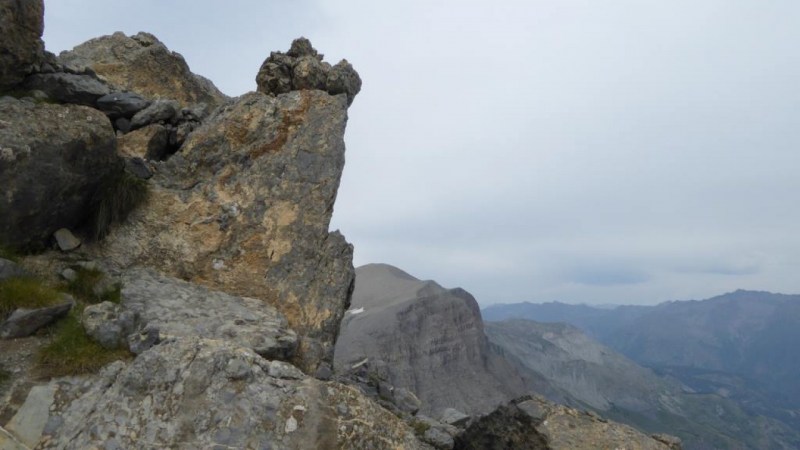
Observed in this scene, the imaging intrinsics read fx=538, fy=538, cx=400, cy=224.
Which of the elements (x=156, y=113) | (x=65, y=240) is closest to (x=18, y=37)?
(x=156, y=113)

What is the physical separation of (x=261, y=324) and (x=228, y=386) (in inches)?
163

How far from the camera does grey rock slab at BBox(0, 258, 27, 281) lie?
1255 cm

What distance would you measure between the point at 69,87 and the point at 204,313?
32.3 feet

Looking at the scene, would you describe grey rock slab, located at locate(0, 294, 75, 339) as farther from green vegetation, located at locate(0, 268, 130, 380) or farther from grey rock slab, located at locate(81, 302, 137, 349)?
grey rock slab, located at locate(81, 302, 137, 349)

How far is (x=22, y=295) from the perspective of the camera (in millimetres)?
12094

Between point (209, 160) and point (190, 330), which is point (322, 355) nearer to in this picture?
point (190, 330)

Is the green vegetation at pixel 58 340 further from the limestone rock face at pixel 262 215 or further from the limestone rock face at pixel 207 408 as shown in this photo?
the limestone rock face at pixel 262 215

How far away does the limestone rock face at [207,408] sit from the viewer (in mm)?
10180

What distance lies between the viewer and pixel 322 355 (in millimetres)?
16078

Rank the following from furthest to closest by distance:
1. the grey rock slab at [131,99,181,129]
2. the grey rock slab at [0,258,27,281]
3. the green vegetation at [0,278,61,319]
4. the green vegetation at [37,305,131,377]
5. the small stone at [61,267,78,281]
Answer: the grey rock slab at [131,99,181,129] → the small stone at [61,267,78,281] → the grey rock slab at [0,258,27,281] → the green vegetation at [0,278,61,319] → the green vegetation at [37,305,131,377]

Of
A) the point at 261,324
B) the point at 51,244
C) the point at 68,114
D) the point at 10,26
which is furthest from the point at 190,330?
the point at 10,26

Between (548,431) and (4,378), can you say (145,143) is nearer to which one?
(4,378)

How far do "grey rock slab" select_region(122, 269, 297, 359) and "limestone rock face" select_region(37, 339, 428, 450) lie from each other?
202 centimetres

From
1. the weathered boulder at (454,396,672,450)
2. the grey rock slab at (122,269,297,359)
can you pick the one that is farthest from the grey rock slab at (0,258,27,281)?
the weathered boulder at (454,396,672,450)
